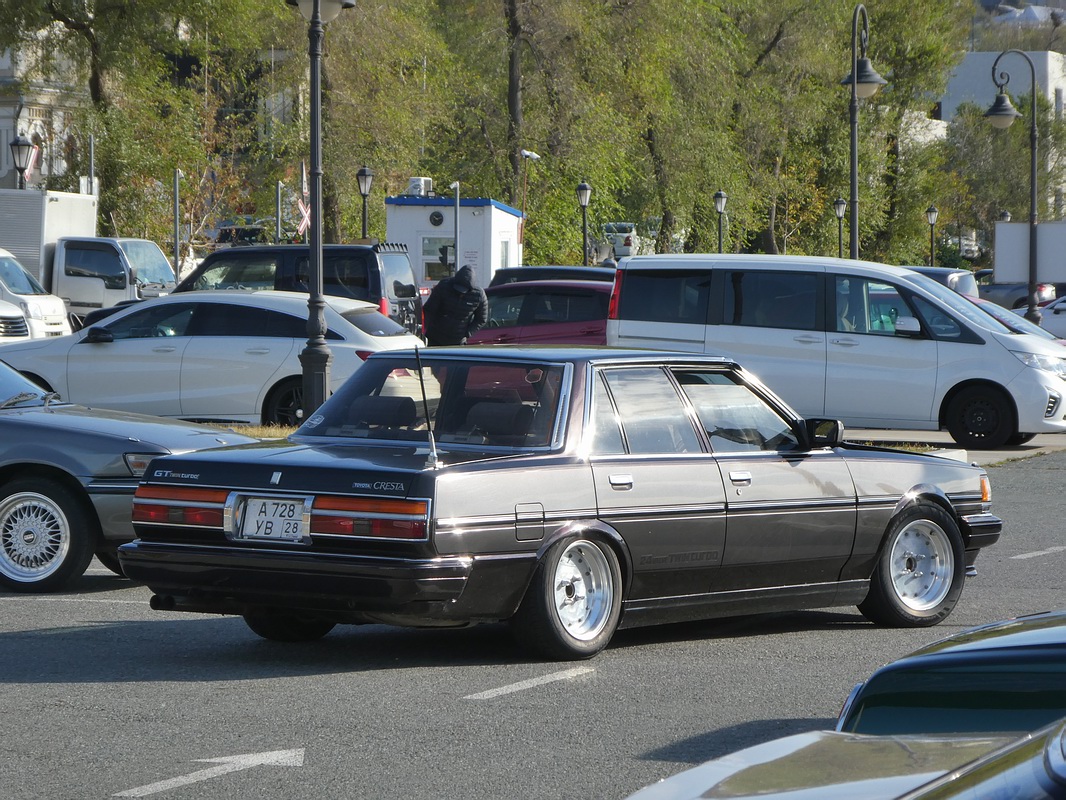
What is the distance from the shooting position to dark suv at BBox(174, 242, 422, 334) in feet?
73.8

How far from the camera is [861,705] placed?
4.13m

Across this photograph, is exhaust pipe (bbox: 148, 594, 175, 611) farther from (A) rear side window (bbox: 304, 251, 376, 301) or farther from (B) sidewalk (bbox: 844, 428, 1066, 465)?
(A) rear side window (bbox: 304, 251, 376, 301)

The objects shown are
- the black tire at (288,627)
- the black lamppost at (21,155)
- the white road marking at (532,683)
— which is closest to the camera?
the white road marking at (532,683)

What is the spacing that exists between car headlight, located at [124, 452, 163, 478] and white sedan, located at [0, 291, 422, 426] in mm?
7897

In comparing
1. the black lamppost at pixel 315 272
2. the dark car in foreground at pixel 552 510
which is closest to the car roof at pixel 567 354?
the dark car in foreground at pixel 552 510

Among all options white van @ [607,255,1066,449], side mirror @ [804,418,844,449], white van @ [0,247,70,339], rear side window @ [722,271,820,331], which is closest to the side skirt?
side mirror @ [804,418,844,449]

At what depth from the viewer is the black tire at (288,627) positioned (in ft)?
25.6

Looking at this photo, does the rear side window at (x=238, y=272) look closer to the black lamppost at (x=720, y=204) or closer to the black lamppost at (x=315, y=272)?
the black lamppost at (x=315, y=272)

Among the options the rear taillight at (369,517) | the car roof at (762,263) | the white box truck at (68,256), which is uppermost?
the white box truck at (68,256)

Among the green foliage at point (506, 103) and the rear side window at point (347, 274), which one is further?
the green foliage at point (506, 103)

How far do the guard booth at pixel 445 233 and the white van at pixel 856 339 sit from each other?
15507 mm

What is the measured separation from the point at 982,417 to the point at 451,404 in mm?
11614

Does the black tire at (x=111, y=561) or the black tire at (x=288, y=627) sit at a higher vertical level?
the black tire at (x=111, y=561)

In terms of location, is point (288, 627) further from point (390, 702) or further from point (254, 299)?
point (254, 299)
